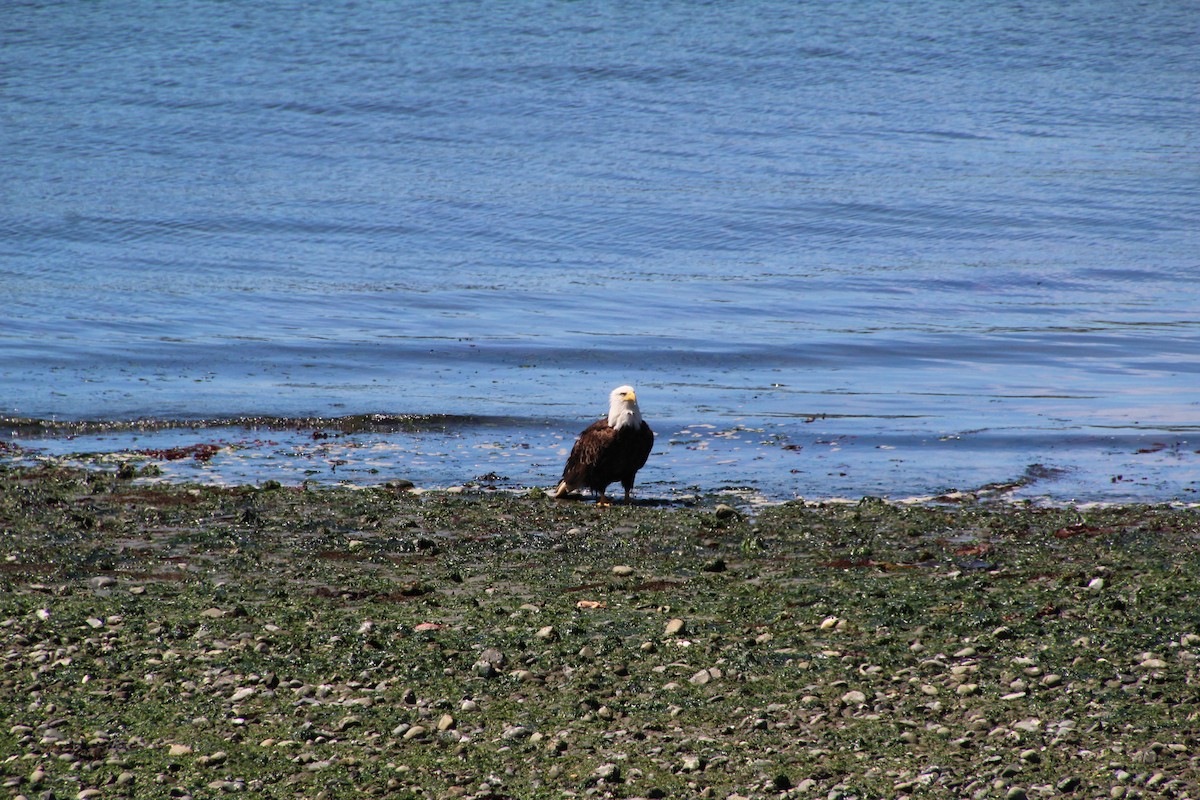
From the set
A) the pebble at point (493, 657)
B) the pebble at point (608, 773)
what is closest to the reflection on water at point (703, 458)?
the pebble at point (493, 657)

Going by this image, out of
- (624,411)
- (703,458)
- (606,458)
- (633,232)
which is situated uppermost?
(633,232)

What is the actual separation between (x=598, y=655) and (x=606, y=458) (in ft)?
13.2

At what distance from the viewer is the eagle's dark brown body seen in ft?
34.9

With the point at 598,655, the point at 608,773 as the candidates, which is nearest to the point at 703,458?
the point at 598,655

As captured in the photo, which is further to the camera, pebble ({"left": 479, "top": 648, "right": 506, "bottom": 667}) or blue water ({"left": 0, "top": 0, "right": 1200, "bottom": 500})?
blue water ({"left": 0, "top": 0, "right": 1200, "bottom": 500})

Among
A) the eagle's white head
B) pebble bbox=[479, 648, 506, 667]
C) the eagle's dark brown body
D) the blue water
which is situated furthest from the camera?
the blue water

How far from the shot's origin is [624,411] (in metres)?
11.0

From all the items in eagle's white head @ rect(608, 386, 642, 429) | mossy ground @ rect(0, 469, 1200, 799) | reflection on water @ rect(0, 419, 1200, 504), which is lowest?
reflection on water @ rect(0, 419, 1200, 504)

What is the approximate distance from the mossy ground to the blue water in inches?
81.3

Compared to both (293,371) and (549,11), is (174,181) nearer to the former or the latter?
(293,371)

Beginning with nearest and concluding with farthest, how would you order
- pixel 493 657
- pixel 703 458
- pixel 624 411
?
pixel 493 657 < pixel 624 411 < pixel 703 458

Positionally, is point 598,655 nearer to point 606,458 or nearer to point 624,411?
point 606,458

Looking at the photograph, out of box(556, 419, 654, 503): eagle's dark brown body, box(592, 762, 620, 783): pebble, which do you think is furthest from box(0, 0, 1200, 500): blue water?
box(592, 762, 620, 783): pebble

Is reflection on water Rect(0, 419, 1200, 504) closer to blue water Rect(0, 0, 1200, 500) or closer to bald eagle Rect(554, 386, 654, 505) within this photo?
blue water Rect(0, 0, 1200, 500)
